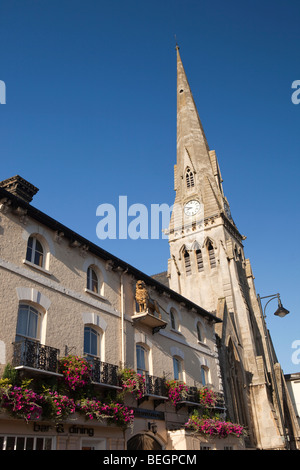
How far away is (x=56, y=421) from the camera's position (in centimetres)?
1264

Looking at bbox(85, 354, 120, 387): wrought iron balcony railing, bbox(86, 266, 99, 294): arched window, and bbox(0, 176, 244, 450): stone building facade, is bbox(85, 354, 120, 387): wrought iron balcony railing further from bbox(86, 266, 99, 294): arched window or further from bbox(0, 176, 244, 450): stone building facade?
bbox(86, 266, 99, 294): arched window

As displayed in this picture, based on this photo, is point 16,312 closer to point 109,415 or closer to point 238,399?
point 109,415

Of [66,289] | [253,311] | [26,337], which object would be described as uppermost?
[253,311]

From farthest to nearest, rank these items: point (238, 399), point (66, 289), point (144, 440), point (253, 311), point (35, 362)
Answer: point (253, 311) < point (238, 399) < point (144, 440) < point (66, 289) < point (35, 362)

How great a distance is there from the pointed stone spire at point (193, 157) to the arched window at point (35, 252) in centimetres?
3055

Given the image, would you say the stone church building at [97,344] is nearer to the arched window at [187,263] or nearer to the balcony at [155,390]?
the balcony at [155,390]

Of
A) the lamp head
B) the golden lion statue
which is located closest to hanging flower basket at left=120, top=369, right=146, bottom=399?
the golden lion statue

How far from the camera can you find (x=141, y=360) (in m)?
18.4

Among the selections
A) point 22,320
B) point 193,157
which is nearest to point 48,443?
point 22,320

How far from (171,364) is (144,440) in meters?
3.58

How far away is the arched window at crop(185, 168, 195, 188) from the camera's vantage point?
49.0 m

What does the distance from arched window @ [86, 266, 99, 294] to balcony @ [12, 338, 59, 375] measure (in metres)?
4.19

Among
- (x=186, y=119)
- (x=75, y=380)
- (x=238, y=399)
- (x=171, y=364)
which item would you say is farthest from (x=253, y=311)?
(x=75, y=380)

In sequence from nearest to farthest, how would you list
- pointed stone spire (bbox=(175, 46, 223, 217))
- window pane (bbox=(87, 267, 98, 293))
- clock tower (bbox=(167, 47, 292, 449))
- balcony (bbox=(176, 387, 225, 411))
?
window pane (bbox=(87, 267, 98, 293)) → balcony (bbox=(176, 387, 225, 411)) → clock tower (bbox=(167, 47, 292, 449)) → pointed stone spire (bbox=(175, 46, 223, 217))
